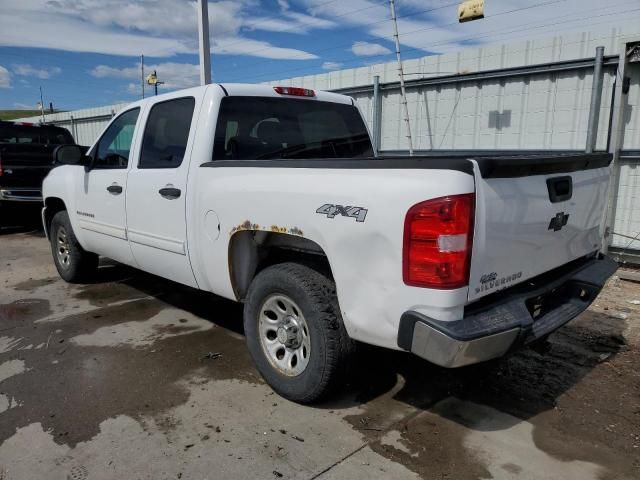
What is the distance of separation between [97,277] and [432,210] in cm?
518

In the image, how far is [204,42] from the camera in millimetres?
9586

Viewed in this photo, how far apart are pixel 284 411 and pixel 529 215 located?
5.99 ft

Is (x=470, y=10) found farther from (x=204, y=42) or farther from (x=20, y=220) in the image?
(x=20, y=220)

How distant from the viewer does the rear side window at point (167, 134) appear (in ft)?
12.8

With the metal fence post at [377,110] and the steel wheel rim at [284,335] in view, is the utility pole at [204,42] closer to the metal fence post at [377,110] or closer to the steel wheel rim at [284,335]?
the metal fence post at [377,110]

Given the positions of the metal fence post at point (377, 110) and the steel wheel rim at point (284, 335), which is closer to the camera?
the steel wheel rim at point (284, 335)

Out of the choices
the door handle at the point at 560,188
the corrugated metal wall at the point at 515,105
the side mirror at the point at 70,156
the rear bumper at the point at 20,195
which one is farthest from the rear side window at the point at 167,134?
the rear bumper at the point at 20,195

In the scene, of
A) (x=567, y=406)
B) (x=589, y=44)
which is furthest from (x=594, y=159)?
(x=589, y=44)

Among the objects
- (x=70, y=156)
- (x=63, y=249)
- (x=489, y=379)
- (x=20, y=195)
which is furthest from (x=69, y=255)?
(x=489, y=379)

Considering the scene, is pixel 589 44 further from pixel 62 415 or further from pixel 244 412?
pixel 62 415

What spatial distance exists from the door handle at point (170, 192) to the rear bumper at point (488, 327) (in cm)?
208

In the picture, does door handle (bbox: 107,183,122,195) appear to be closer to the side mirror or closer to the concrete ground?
the side mirror

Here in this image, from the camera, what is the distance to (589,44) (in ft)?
21.9

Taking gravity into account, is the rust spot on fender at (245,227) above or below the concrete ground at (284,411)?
above
